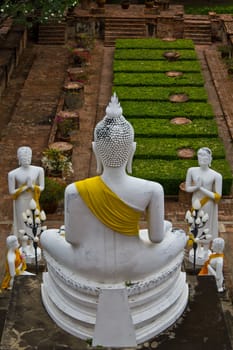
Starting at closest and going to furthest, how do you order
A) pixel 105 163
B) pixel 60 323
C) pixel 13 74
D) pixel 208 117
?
pixel 105 163
pixel 60 323
pixel 208 117
pixel 13 74

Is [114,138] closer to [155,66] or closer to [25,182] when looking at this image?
[25,182]

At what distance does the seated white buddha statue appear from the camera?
8453 mm

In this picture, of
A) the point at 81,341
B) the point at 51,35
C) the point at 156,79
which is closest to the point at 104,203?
the point at 81,341

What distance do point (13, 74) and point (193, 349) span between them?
58.0ft

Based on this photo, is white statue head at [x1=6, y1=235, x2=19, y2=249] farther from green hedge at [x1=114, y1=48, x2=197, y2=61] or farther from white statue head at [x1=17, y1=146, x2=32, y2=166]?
green hedge at [x1=114, y1=48, x2=197, y2=61]

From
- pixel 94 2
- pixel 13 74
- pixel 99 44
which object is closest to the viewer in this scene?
pixel 13 74

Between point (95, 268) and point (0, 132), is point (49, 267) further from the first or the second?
point (0, 132)

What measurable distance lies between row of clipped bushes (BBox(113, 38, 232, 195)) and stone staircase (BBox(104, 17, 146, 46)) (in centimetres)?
148

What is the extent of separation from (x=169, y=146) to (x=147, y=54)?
781 centimetres

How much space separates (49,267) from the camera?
30.4 ft

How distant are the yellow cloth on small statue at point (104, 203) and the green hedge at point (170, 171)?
24.7 feet

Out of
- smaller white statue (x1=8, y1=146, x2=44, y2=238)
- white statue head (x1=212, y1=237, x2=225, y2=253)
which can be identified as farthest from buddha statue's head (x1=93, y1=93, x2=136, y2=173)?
smaller white statue (x1=8, y1=146, x2=44, y2=238)

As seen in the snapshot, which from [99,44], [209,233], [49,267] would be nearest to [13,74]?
[99,44]

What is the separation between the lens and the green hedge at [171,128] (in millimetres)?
18562
